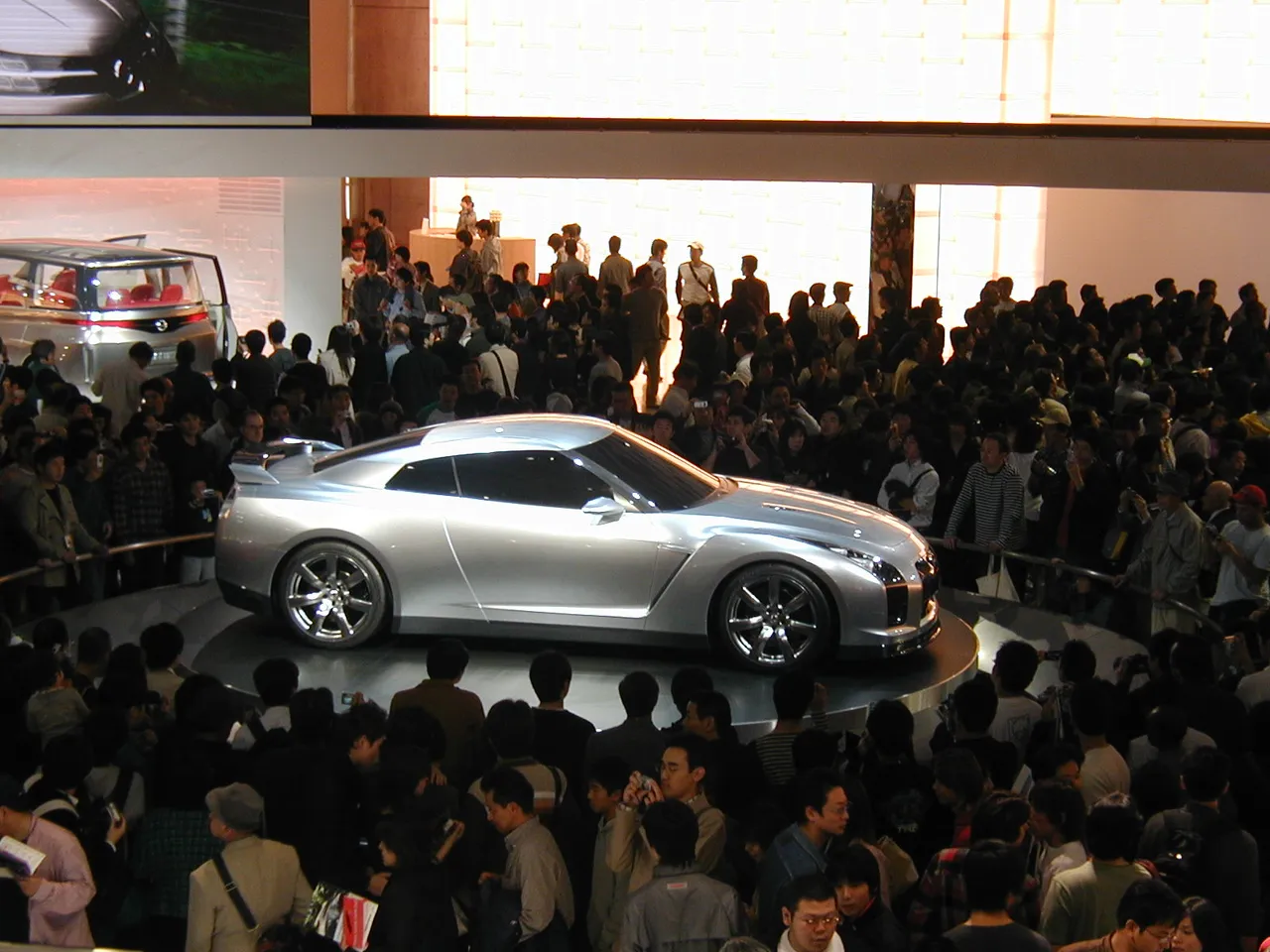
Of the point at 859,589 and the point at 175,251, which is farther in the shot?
the point at 175,251

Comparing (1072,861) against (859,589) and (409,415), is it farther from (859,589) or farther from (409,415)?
(409,415)

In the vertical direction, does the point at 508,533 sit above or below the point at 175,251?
below

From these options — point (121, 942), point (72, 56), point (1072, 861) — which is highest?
point (72, 56)

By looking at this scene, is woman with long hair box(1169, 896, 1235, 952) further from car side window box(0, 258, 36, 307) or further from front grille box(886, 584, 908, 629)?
car side window box(0, 258, 36, 307)

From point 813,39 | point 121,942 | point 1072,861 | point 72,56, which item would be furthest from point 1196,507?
point 813,39

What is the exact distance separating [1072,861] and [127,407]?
393 inches

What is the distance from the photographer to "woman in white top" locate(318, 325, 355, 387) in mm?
14734

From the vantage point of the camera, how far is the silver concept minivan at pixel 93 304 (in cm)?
1584

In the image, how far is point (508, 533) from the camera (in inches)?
379

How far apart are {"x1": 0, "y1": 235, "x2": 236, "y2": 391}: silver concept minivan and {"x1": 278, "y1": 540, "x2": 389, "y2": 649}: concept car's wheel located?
6551 mm

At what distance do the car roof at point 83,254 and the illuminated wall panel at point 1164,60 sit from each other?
14.0m

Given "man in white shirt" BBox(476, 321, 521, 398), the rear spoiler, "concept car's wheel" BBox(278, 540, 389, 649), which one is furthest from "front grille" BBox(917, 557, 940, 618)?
"man in white shirt" BBox(476, 321, 521, 398)

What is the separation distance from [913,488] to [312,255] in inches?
345

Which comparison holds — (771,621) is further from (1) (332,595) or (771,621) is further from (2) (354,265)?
(2) (354,265)
